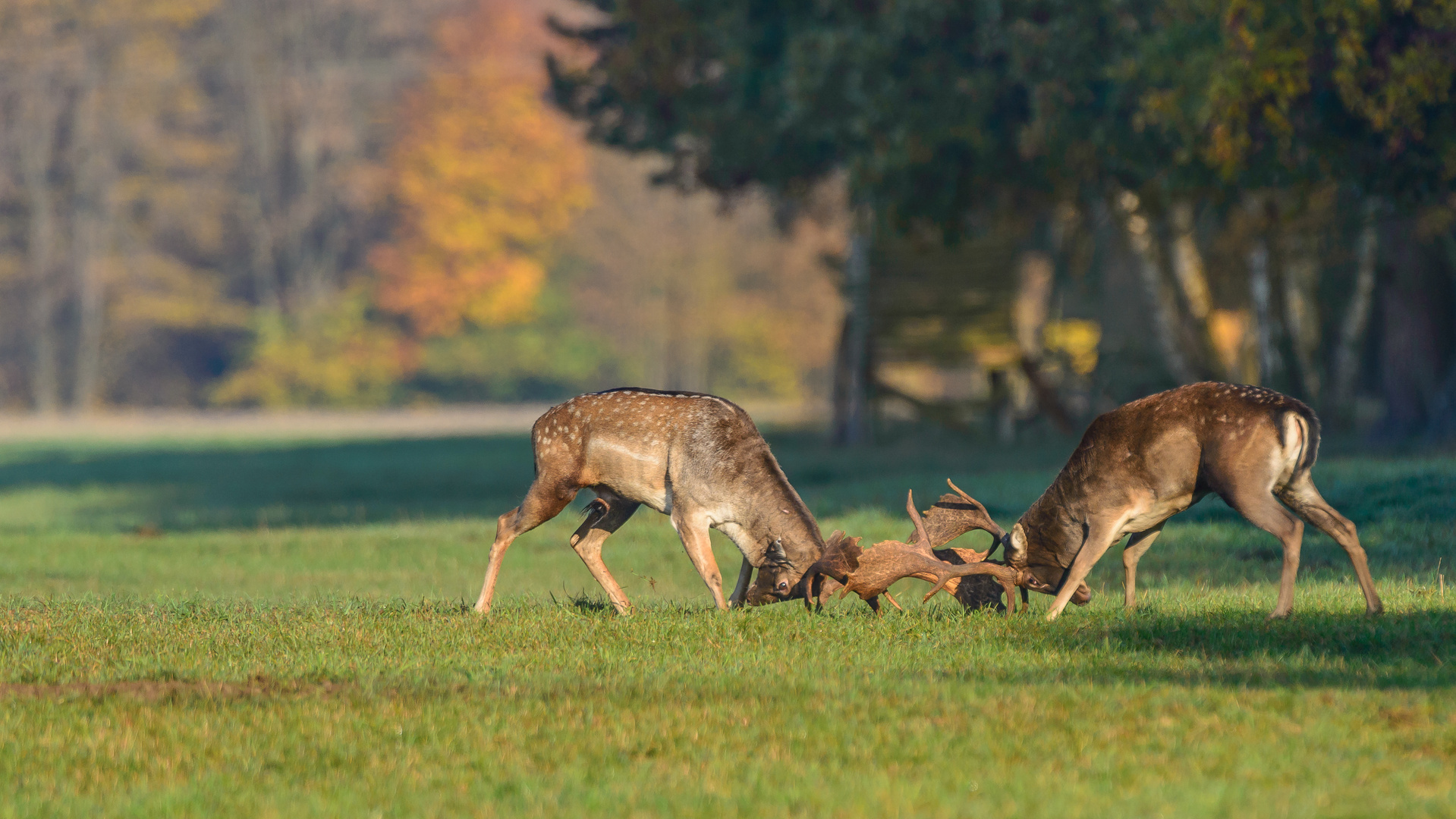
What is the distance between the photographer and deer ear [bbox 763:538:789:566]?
1053 centimetres

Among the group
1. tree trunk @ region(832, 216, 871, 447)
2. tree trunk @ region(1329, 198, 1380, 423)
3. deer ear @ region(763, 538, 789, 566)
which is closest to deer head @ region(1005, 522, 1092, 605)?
deer ear @ region(763, 538, 789, 566)

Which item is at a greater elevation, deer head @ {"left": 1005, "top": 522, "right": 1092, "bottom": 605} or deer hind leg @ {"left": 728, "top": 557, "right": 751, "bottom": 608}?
deer head @ {"left": 1005, "top": 522, "right": 1092, "bottom": 605}

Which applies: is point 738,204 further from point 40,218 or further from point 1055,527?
point 40,218

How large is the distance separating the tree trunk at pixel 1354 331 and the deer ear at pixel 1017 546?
18.0 meters

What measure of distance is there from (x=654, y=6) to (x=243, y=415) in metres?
Answer: 39.3

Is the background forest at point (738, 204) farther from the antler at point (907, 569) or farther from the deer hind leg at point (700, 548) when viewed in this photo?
the deer hind leg at point (700, 548)

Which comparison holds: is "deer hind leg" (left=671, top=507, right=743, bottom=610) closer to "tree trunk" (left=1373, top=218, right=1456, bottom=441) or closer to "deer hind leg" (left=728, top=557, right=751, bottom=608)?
"deer hind leg" (left=728, top=557, right=751, bottom=608)

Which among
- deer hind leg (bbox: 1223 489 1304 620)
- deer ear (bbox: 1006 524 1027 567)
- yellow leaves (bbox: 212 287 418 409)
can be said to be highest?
deer hind leg (bbox: 1223 489 1304 620)

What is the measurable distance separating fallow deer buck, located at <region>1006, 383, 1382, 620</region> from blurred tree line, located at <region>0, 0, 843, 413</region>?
52.6 metres

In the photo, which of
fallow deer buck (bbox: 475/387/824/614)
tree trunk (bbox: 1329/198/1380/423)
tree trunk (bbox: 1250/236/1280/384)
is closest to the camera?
fallow deer buck (bbox: 475/387/824/614)

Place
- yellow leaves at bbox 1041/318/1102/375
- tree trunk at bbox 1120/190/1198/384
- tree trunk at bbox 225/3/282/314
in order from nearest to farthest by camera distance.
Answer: tree trunk at bbox 1120/190/1198/384, yellow leaves at bbox 1041/318/1102/375, tree trunk at bbox 225/3/282/314

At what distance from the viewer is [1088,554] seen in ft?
33.1

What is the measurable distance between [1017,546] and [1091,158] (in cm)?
1371

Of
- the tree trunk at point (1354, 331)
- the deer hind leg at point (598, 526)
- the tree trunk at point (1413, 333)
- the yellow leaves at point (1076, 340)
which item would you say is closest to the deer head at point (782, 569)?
the deer hind leg at point (598, 526)
